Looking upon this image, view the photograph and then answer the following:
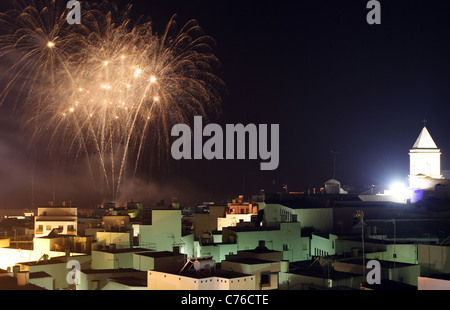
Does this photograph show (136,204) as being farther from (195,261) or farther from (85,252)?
(195,261)

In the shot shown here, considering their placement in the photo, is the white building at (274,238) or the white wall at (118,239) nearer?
the white wall at (118,239)

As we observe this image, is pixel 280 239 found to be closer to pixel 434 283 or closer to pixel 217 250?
pixel 217 250

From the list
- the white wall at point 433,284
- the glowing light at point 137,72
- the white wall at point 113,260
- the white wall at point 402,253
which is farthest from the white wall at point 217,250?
the white wall at point 433,284

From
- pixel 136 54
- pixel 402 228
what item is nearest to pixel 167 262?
pixel 136 54

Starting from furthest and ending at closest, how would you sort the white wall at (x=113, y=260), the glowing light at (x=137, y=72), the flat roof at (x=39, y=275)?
the glowing light at (x=137, y=72)
the white wall at (x=113, y=260)
the flat roof at (x=39, y=275)

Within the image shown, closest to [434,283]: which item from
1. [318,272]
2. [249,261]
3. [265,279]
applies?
[318,272]

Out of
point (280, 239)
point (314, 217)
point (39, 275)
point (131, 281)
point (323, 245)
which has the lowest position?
point (39, 275)

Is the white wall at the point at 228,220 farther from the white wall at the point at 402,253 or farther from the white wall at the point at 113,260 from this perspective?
the white wall at the point at 402,253

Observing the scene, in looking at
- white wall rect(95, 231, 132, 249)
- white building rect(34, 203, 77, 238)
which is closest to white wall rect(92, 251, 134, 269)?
white wall rect(95, 231, 132, 249)

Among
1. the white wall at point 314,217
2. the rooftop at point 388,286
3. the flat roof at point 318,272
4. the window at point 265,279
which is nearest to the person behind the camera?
the rooftop at point 388,286

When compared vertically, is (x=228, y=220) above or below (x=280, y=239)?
above
